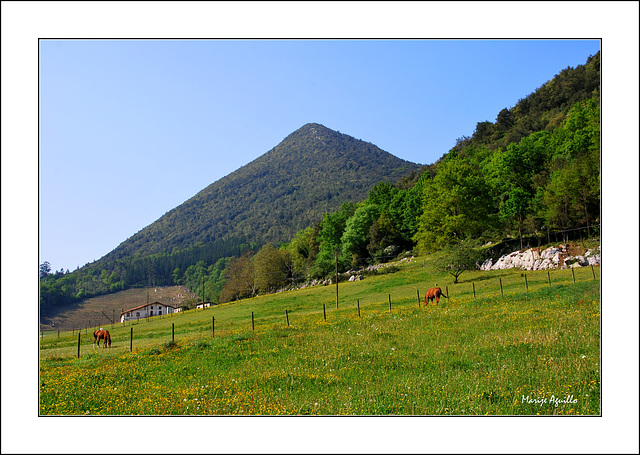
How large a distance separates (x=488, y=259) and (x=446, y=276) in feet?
21.2

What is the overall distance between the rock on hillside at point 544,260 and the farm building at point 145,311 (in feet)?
253

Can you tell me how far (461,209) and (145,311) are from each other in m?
78.3

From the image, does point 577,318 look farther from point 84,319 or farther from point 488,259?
point 84,319

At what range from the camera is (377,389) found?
32.1 ft

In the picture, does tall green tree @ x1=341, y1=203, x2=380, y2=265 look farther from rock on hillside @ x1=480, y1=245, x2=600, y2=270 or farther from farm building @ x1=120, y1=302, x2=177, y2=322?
farm building @ x1=120, y1=302, x2=177, y2=322

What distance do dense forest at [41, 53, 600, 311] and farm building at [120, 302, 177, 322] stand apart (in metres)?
10.2

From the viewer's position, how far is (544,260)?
41.3 metres

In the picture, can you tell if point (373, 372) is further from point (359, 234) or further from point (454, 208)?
point (359, 234)

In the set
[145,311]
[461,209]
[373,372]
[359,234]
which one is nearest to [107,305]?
[145,311]

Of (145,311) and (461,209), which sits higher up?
(461,209)

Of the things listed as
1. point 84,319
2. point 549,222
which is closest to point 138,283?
point 84,319

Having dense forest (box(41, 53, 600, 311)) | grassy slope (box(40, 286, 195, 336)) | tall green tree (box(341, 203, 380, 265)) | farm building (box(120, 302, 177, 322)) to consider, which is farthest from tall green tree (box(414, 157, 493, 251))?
farm building (box(120, 302, 177, 322))

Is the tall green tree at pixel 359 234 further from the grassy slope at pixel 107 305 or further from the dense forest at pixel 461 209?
the grassy slope at pixel 107 305

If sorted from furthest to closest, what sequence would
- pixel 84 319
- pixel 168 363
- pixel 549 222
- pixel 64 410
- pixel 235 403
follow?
pixel 84 319
pixel 549 222
pixel 168 363
pixel 64 410
pixel 235 403
